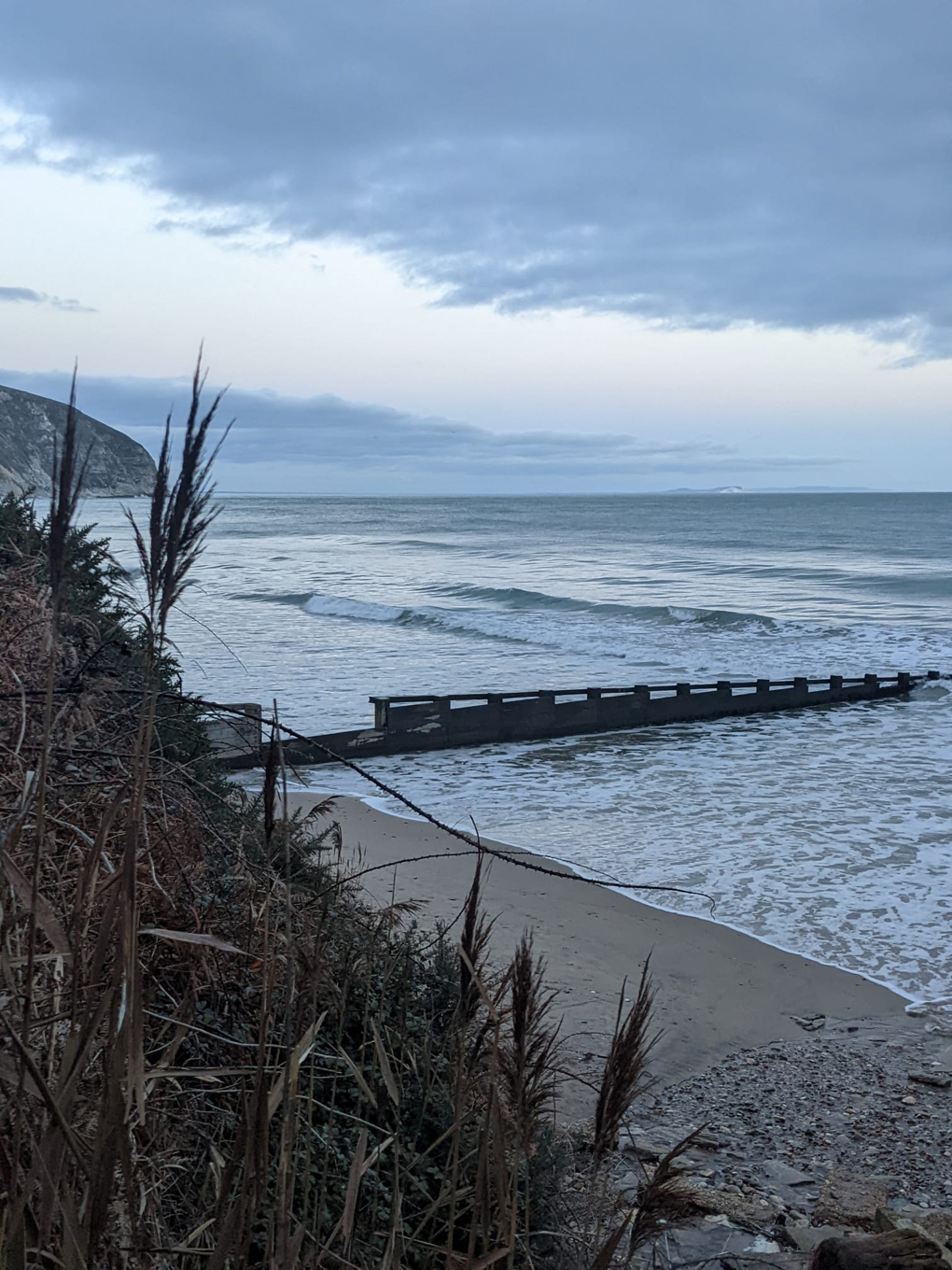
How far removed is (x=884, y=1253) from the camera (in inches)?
100

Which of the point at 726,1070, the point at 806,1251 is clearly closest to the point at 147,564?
the point at 806,1251

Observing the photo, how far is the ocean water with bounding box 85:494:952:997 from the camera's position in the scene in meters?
8.54

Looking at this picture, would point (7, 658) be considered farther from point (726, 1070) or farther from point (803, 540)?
point (803, 540)

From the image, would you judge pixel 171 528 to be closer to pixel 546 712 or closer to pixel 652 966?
pixel 652 966

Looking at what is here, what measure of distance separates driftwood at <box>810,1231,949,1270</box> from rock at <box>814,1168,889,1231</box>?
940 mm

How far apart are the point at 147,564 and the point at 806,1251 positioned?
120 inches


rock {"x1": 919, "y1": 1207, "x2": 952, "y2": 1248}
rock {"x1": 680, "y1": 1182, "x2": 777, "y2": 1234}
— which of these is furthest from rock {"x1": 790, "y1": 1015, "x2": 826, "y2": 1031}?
rock {"x1": 919, "y1": 1207, "x2": 952, "y2": 1248}

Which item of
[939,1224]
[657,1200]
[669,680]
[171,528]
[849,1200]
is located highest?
[171,528]

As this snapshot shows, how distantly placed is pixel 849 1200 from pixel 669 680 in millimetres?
17524

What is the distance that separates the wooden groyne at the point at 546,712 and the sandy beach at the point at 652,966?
3.56 m

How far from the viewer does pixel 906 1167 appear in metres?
4.31

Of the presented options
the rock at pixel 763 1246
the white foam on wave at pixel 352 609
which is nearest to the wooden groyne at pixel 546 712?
the rock at pixel 763 1246

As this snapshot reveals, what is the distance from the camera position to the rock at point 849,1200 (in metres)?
3.56

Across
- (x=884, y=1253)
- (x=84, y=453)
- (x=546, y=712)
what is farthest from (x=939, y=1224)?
(x=546, y=712)
